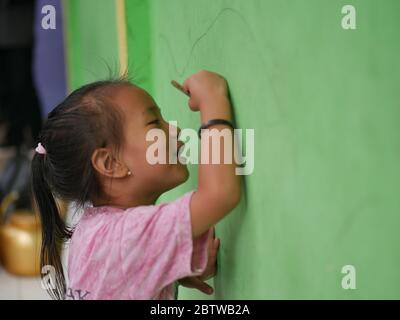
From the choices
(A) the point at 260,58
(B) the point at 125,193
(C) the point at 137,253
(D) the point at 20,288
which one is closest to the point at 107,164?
(B) the point at 125,193

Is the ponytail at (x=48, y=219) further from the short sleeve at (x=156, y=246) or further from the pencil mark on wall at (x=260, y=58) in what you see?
the pencil mark on wall at (x=260, y=58)

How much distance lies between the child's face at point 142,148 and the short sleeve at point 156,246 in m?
0.08

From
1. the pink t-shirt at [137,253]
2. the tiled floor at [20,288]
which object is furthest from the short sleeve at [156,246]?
the tiled floor at [20,288]

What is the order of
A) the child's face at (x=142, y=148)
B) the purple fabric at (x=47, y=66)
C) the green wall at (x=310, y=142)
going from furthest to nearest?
the purple fabric at (x=47, y=66) → the child's face at (x=142, y=148) → the green wall at (x=310, y=142)

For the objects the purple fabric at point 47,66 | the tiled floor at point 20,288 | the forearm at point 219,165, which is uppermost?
the purple fabric at point 47,66

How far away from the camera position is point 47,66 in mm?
2727

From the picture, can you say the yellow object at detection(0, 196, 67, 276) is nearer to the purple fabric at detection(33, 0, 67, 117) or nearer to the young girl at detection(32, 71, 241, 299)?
the purple fabric at detection(33, 0, 67, 117)

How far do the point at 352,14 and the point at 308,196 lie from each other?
20 cm

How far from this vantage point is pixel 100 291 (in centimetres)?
80

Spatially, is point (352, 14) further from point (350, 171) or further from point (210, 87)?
point (210, 87)

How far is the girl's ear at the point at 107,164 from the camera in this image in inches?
33.4

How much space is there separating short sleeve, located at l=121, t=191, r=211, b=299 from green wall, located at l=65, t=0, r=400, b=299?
0.30ft

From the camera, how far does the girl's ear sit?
2.79 ft

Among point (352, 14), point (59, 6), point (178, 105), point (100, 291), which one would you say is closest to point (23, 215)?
point (59, 6)
